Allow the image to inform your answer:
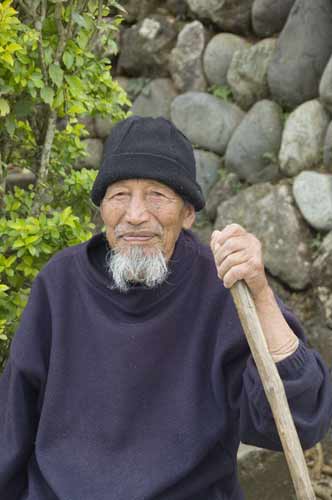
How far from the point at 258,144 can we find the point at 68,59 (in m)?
3.67

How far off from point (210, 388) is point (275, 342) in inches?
15.4

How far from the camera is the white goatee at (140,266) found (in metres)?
2.19

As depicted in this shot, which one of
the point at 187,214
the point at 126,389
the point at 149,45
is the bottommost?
the point at 149,45

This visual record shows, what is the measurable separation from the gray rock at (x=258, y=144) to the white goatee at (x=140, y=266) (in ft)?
13.5

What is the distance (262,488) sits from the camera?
→ 3.67m

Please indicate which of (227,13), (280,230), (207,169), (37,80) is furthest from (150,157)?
(227,13)

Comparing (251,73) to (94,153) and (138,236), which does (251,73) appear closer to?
(94,153)

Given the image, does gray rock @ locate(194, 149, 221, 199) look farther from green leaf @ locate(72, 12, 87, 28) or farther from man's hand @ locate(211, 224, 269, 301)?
man's hand @ locate(211, 224, 269, 301)

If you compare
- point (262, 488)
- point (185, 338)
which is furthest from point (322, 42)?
point (185, 338)

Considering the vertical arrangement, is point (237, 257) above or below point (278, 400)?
above

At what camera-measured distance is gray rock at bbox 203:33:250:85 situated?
6.74 meters

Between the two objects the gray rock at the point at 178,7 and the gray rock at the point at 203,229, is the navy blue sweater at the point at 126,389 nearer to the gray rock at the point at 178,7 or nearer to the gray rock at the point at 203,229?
the gray rock at the point at 203,229

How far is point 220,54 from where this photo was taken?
22.2 ft

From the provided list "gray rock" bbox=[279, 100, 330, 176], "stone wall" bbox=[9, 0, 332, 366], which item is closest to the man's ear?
"stone wall" bbox=[9, 0, 332, 366]
